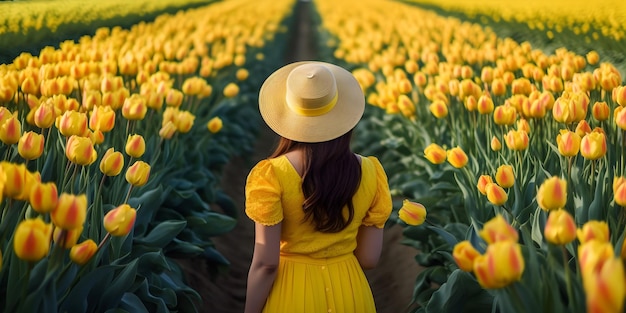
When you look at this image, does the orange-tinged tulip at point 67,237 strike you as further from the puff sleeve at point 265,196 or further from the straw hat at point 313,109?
the straw hat at point 313,109

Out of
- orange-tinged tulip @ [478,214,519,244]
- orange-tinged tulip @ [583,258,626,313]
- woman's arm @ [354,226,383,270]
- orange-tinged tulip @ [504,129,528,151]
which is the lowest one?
woman's arm @ [354,226,383,270]

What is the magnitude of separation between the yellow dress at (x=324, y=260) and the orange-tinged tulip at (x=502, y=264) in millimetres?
870

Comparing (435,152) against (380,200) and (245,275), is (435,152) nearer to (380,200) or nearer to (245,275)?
(380,200)

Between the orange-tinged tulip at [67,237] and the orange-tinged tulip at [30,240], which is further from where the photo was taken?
the orange-tinged tulip at [67,237]

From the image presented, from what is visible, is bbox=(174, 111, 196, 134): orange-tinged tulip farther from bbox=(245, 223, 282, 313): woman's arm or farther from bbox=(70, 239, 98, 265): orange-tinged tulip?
bbox=(70, 239, 98, 265): orange-tinged tulip

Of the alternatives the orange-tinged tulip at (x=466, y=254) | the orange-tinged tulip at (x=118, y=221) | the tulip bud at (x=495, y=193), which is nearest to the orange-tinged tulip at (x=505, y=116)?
the tulip bud at (x=495, y=193)

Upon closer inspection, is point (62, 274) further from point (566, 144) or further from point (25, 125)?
point (566, 144)

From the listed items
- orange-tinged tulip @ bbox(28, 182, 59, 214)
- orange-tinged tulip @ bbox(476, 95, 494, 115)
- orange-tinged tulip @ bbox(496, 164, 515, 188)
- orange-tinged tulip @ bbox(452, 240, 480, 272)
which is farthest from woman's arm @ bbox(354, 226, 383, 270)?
orange-tinged tulip @ bbox(476, 95, 494, 115)

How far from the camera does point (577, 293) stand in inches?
66.6

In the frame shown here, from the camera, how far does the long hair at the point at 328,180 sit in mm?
2164

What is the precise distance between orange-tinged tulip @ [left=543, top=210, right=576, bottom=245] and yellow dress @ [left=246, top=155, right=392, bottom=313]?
77 cm

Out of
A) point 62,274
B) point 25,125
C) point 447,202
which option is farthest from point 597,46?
point 62,274

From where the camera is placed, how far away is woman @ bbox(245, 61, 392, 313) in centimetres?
216

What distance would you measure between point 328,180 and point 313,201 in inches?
3.3
